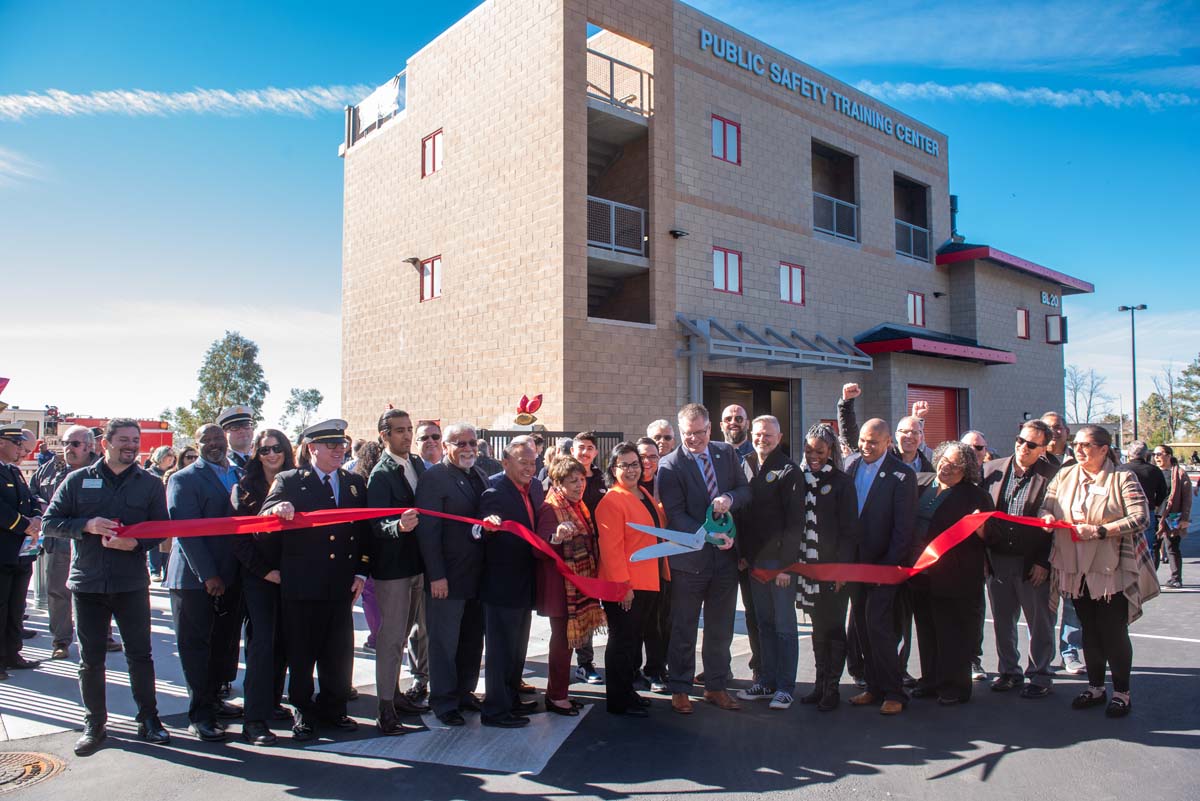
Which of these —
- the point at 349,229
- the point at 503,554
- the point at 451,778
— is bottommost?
the point at 451,778

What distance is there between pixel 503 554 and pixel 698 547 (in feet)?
4.43

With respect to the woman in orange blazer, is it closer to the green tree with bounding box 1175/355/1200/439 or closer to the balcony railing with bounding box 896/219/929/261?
the balcony railing with bounding box 896/219/929/261

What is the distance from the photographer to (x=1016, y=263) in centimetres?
2542

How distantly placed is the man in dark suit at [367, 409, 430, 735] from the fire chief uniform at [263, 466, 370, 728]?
164mm

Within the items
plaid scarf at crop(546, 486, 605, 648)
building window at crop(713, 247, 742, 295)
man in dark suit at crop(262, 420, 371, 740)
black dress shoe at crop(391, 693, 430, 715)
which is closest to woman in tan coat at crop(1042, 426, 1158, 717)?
plaid scarf at crop(546, 486, 605, 648)

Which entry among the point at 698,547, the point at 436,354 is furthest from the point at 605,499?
the point at 436,354

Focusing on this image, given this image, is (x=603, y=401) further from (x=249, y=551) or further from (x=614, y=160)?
(x=249, y=551)

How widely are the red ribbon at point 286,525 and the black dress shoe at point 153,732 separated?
1160mm

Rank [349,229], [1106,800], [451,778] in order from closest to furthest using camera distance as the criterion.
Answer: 1. [1106,800]
2. [451,778]
3. [349,229]

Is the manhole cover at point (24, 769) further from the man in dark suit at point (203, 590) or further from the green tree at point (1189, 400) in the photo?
the green tree at point (1189, 400)

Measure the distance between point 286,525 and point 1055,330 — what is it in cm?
2964

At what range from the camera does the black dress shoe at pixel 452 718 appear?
17.3 feet

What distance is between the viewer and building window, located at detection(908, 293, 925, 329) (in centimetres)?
2400

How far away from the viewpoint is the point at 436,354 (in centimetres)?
1986
